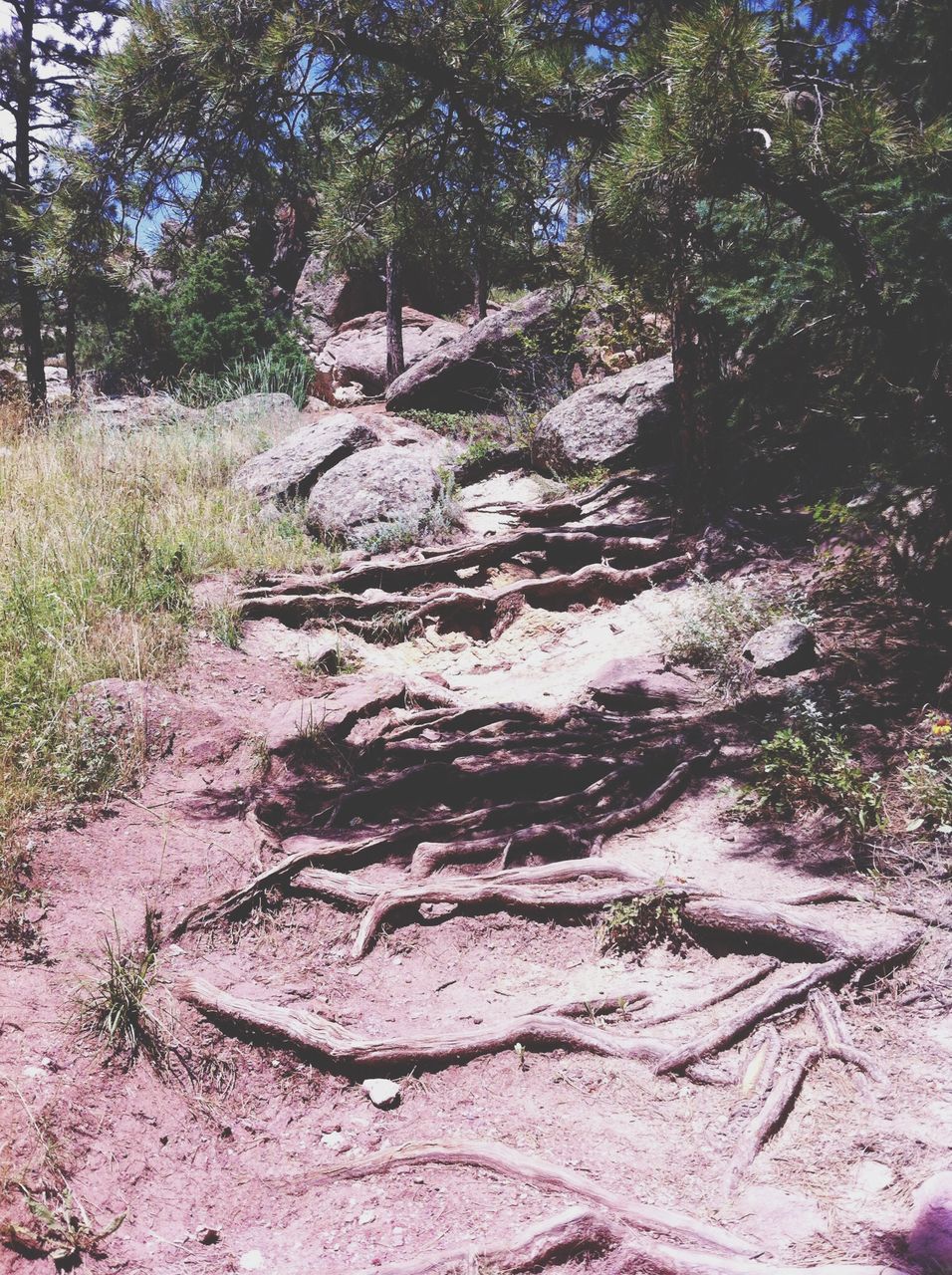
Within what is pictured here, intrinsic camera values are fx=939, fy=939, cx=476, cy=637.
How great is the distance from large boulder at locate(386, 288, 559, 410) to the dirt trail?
8185 mm

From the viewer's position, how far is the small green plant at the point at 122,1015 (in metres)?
2.87

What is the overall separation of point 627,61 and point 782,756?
117 inches

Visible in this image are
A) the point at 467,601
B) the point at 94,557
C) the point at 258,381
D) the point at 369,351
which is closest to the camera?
the point at 94,557

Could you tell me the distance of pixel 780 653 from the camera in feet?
17.0

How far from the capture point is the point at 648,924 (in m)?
3.57

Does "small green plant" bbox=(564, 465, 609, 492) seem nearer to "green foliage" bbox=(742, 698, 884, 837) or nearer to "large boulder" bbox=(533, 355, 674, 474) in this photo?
"large boulder" bbox=(533, 355, 674, 474)

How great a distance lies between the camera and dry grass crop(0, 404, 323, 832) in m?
4.36

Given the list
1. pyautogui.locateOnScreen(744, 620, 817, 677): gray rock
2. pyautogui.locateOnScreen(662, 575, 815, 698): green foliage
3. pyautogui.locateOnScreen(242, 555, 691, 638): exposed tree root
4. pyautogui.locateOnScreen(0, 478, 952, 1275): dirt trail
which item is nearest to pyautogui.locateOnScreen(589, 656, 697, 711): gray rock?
pyautogui.locateOnScreen(0, 478, 952, 1275): dirt trail

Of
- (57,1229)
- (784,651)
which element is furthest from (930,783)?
(57,1229)

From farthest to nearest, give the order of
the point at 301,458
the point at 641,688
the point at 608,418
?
the point at 301,458
the point at 608,418
the point at 641,688

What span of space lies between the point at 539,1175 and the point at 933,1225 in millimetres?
921

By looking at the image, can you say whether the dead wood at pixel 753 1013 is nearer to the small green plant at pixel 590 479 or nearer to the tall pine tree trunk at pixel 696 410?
the tall pine tree trunk at pixel 696 410

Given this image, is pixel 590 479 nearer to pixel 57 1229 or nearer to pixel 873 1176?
pixel 873 1176

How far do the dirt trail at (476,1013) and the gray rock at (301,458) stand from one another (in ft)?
14.7
